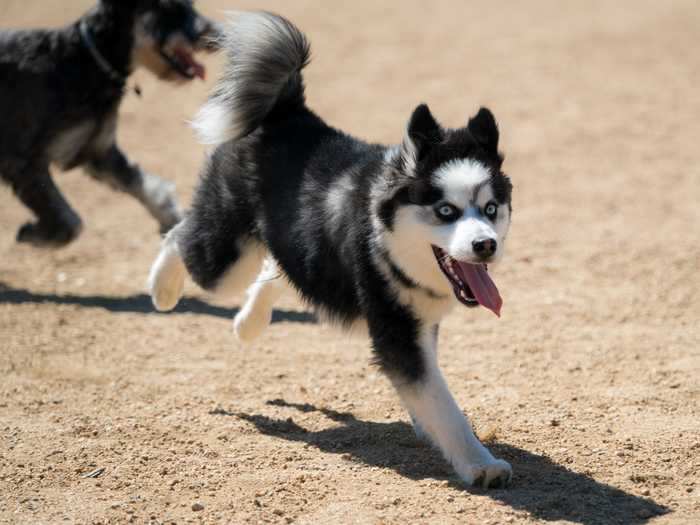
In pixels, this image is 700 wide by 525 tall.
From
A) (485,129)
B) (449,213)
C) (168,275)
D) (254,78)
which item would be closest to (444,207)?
(449,213)

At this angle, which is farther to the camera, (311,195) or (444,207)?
(311,195)

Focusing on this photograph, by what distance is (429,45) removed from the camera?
50.3 feet

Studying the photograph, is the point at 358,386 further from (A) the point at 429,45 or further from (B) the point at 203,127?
(A) the point at 429,45

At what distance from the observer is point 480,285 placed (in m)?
4.66

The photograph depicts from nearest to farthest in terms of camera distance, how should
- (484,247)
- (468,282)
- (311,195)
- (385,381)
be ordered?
(484,247)
(468,282)
(311,195)
(385,381)

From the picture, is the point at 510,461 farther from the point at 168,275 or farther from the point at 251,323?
the point at 168,275

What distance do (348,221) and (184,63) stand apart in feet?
13.1

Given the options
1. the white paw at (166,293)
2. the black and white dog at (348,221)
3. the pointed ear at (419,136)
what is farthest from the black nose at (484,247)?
the white paw at (166,293)

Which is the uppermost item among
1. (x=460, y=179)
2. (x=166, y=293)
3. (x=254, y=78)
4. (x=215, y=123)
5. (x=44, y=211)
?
(x=460, y=179)

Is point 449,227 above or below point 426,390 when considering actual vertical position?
above

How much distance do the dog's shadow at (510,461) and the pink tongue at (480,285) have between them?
30.6 inches

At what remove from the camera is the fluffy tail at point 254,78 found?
223 inches

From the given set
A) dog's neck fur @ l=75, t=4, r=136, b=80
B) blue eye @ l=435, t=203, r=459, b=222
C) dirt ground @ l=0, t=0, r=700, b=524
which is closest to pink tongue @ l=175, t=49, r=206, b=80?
dog's neck fur @ l=75, t=4, r=136, b=80

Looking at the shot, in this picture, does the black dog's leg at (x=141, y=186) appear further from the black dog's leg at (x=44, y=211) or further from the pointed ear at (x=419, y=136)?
the pointed ear at (x=419, y=136)
